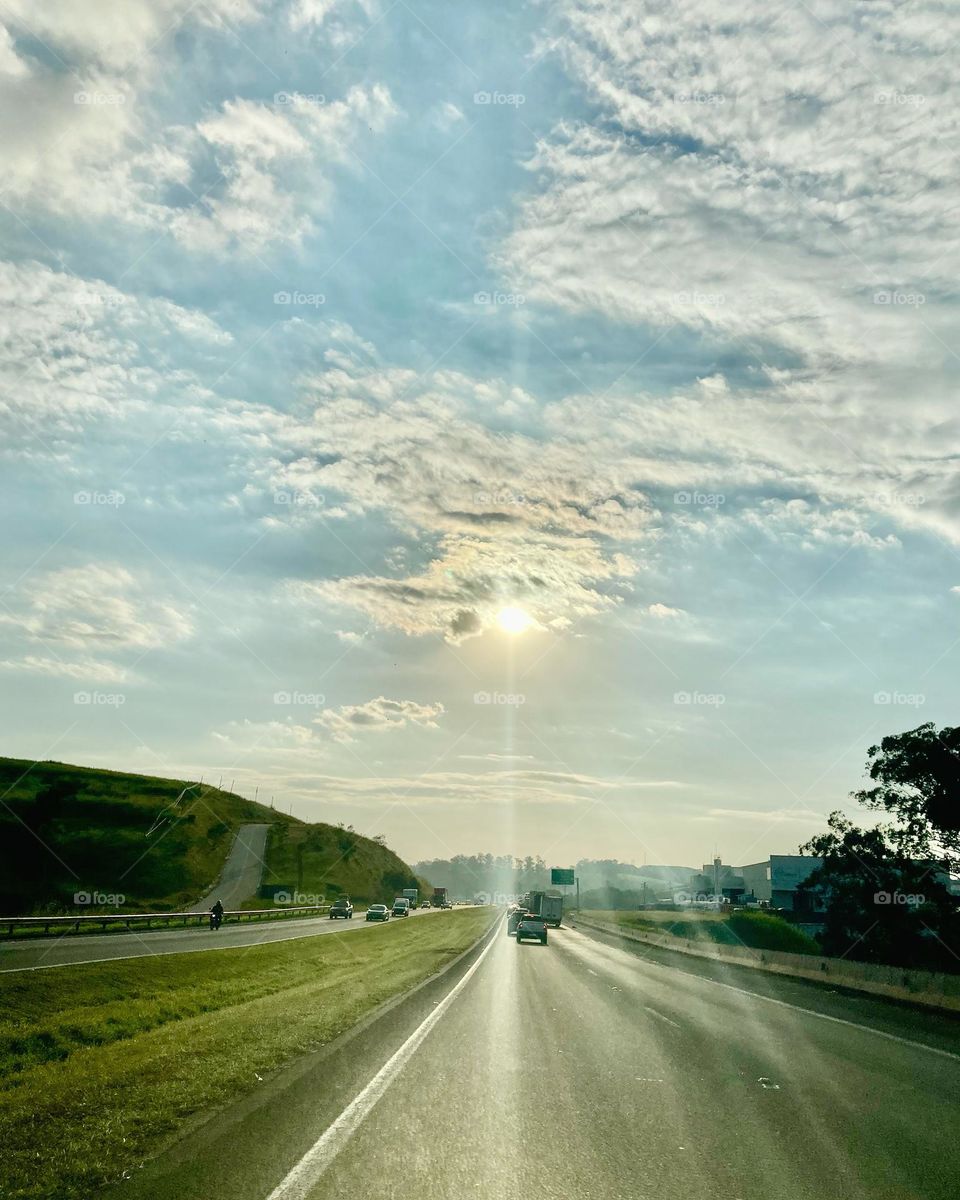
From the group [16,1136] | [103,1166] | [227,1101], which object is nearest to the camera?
[103,1166]

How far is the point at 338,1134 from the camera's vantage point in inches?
333

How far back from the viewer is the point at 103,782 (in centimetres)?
14200

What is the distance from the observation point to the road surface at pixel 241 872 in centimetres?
9850

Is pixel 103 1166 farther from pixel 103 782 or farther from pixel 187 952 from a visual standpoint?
pixel 103 782

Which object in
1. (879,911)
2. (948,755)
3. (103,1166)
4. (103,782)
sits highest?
(103,782)

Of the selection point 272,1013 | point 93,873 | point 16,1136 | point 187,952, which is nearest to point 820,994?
point 272,1013

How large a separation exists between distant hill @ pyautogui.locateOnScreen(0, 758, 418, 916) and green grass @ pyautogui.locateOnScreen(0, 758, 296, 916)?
0.15m

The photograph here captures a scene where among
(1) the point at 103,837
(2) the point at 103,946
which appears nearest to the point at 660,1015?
(2) the point at 103,946

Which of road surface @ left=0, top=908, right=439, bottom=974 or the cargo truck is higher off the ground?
the cargo truck

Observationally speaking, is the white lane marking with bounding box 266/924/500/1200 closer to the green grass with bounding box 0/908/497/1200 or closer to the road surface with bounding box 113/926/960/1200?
the road surface with bounding box 113/926/960/1200

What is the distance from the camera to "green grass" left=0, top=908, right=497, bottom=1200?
7.95m

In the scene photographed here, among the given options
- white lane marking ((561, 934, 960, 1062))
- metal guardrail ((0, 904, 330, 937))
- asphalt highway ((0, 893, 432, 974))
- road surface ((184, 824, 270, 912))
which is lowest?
white lane marking ((561, 934, 960, 1062))

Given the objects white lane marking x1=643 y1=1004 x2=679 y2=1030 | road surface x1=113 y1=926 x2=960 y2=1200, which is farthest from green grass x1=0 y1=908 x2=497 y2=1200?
white lane marking x1=643 y1=1004 x2=679 y2=1030

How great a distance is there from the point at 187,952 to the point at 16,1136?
26.9m
